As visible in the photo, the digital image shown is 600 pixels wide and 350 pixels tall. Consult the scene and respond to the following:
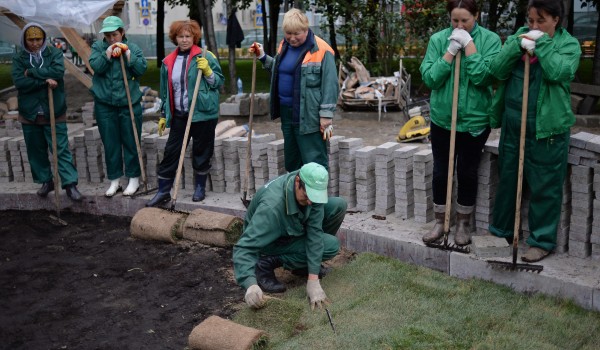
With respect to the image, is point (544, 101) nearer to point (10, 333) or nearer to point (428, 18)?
point (10, 333)

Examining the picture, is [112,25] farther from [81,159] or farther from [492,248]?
[492,248]

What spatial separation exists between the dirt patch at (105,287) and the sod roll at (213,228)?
8 centimetres

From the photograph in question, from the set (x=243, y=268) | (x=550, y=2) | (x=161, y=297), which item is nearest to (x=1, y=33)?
(x=161, y=297)

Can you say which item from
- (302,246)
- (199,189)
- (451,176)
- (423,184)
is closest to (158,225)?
(199,189)

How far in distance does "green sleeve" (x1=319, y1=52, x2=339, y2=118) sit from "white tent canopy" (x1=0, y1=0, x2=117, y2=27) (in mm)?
3914

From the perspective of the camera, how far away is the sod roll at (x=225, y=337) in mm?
4156

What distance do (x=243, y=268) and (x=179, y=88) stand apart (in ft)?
9.01

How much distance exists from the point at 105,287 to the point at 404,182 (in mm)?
2518

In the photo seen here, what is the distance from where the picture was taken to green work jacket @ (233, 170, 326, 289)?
15.1 feet

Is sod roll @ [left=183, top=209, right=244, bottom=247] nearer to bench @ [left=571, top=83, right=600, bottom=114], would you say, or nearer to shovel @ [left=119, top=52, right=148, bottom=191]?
shovel @ [left=119, top=52, right=148, bottom=191]

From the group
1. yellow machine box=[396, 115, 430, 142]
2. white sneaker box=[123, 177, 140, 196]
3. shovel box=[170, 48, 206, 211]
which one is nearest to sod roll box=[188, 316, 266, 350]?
shovel box=[170, 48, 206, 211]

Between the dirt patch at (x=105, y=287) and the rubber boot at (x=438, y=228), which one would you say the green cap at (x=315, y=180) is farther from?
the rubber boot at (x=438, y=228)

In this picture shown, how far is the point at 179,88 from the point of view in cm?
679

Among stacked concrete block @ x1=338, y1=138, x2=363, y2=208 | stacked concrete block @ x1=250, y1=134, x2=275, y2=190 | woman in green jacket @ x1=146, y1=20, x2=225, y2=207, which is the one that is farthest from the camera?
stacked concrete block @ x1=250, y1=134, x2=275, y2=190
